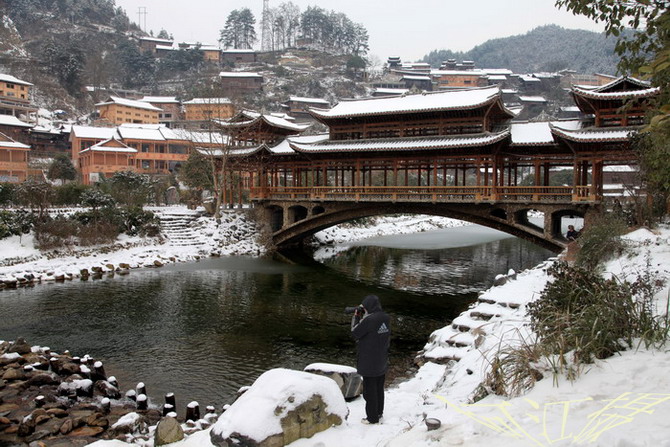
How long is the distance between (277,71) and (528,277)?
96.8m

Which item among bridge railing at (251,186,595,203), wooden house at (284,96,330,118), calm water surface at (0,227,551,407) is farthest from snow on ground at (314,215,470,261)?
wooden house at (284,96,330,118)

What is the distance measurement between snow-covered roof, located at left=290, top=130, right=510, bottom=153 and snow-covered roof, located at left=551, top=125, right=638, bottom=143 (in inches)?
97.3

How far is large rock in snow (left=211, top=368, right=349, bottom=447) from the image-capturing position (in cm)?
559

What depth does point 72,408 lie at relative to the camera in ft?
32.2

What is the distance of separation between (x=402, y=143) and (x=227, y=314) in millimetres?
14050

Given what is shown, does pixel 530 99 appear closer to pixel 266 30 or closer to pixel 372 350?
pixel 266 30

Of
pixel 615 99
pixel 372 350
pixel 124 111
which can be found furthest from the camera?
pixel 124 111

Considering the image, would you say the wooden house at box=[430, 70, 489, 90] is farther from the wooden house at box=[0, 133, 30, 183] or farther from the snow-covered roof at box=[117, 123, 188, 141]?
the wooden house at box=[0, 133, 30, 183]

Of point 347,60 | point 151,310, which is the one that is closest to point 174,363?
point 151,310

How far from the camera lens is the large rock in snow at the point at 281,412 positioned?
5594 millimetres

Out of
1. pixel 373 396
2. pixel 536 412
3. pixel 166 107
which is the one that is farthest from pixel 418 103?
pixel 166 107

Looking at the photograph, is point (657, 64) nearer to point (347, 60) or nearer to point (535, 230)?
point (535, 230)

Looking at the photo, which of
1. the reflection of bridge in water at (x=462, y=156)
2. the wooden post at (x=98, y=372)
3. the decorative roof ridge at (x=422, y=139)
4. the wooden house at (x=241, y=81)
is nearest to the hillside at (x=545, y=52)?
the wooden house at (x=241, y=81)

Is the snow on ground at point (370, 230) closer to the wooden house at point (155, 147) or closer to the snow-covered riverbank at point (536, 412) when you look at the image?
the snow-covered riverbank at point (536, 412)
